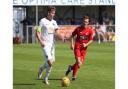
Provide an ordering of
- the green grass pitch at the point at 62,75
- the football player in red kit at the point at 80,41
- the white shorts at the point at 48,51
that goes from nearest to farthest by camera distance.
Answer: the green grass pitch at the point at 62,75
the white shorts at the point at 48,51
the football player in red kit at the point at 80,41

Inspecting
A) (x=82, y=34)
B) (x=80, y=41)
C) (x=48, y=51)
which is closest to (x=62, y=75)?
(x=80, y=41)

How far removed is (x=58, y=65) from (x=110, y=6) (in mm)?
29646

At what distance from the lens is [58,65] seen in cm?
2278

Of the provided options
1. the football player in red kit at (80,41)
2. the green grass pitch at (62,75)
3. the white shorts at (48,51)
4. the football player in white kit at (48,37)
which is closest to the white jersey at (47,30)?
the football player in white kit at (48,37)

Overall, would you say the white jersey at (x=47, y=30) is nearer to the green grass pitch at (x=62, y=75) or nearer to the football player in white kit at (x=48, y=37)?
the football player in white kit at (x=48, y=37)

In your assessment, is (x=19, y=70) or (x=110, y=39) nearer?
(x=19, y=70)

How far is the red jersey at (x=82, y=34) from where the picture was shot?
55.1 ft

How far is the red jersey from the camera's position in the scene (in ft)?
55.1

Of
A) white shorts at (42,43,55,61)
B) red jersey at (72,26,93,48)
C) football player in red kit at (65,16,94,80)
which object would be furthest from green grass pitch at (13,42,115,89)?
red jersey at (72,26,93,48)

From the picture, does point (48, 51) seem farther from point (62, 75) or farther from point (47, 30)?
point (62, 75)

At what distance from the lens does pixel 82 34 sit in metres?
16.8

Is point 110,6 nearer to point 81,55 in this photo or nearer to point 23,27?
point 23,27

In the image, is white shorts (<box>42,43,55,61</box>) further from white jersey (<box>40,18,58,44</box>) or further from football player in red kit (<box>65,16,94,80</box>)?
football player in red kit (<box>65,16,94,80</box>)
